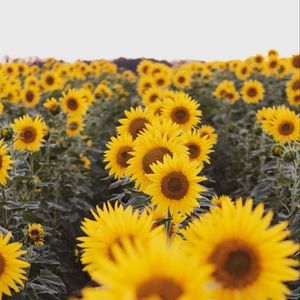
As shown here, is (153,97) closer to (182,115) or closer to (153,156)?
(182,115)

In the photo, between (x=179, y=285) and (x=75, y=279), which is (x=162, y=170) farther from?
(x=75, y=279)

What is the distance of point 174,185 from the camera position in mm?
2598

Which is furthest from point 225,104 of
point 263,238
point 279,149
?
point 263,238

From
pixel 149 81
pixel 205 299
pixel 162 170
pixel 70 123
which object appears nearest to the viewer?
pixel 205 299

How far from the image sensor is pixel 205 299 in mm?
1103

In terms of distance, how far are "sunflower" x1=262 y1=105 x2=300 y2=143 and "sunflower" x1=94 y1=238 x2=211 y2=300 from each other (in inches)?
167

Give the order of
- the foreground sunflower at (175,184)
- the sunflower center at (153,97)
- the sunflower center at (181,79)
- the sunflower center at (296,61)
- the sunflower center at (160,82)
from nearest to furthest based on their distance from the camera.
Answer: the foreground sunflower at (175,184), the sunflower center at (153,97), the sunflower center at (160,82), the sunflower center at (181,79), the sunflower center at (296,61)

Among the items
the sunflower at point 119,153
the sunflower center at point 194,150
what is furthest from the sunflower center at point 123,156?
the sunflower center at point 194,150

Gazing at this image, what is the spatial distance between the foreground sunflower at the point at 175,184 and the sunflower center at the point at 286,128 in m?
2.74

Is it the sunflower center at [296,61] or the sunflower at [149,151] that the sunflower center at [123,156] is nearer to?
the sunflower at [149,151]

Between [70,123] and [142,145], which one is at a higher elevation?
[70,123]

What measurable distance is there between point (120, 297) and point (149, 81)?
28.9 feet

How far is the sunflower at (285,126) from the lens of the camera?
5090 millimetres

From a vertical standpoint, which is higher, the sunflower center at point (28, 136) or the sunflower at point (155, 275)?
the sunflower center at point (28, 136)
